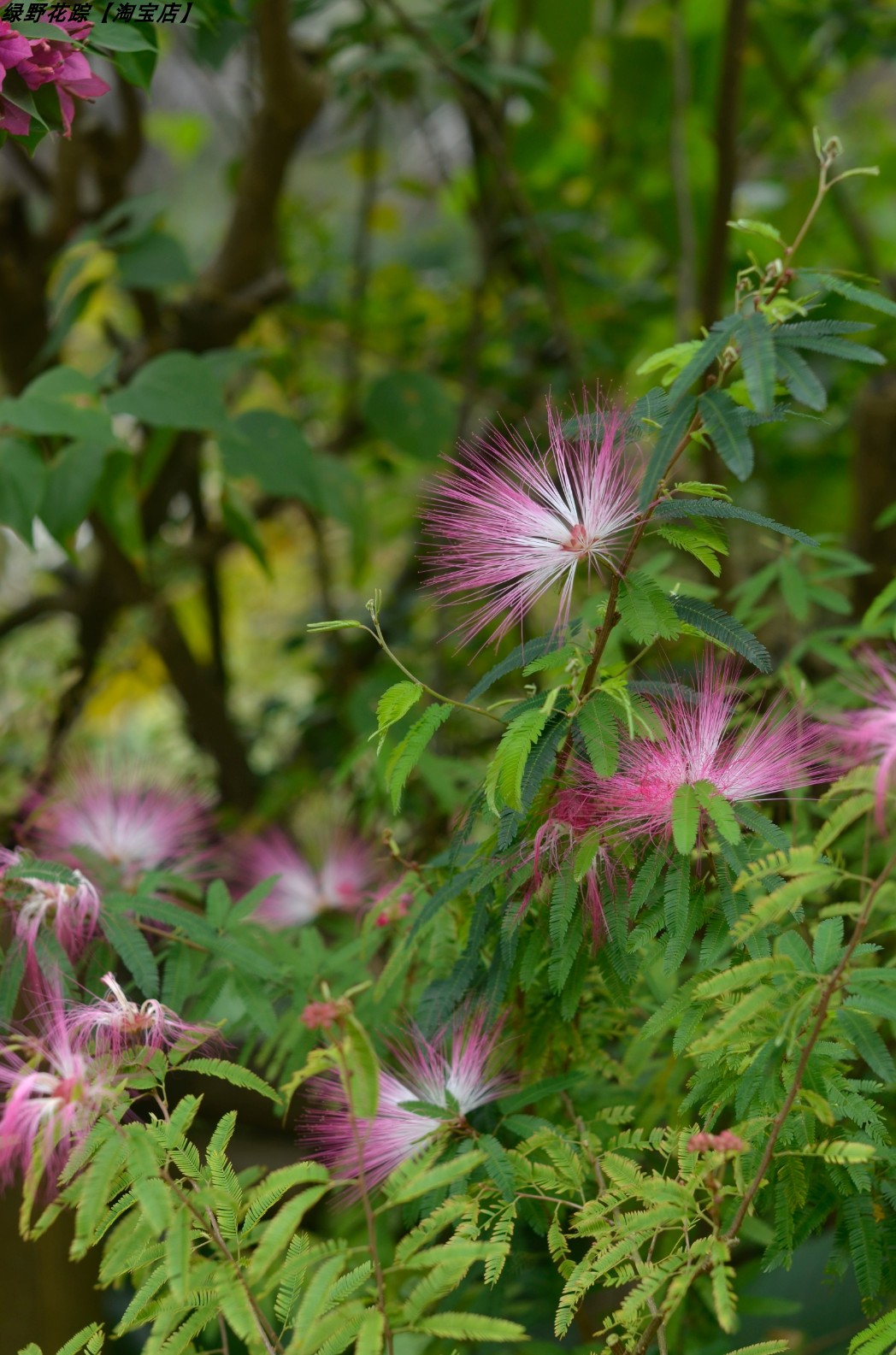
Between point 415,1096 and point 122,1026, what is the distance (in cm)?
17

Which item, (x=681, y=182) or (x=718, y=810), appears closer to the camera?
(x=718, y=810)

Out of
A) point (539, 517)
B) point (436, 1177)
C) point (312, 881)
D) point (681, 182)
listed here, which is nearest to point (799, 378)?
point (539, 517)

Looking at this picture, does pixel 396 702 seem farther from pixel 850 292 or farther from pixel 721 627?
pixel 850 292

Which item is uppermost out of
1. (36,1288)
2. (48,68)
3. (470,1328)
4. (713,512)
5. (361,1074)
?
(48,68)

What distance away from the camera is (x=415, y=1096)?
0.65 m

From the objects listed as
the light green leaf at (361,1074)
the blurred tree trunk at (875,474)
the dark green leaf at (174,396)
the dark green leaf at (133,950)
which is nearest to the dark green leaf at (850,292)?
the light green leaf at (361,1074)

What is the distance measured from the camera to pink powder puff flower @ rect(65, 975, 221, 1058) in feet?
1.86

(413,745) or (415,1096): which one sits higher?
(413,745)

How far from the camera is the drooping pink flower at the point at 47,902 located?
68 cm

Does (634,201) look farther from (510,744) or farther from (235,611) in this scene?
(510,744)

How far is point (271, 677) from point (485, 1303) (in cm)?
194

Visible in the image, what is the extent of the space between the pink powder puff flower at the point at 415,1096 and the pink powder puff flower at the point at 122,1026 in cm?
8

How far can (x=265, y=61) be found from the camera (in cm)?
131

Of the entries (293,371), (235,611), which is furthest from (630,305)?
(235,611)
